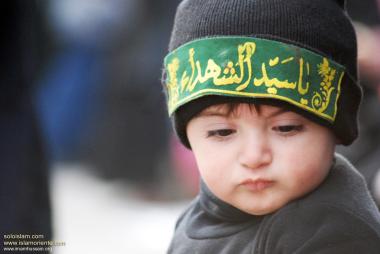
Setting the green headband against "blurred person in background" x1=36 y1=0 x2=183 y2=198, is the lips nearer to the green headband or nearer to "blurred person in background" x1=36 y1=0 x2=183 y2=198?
the green headband

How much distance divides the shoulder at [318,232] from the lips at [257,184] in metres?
0.07

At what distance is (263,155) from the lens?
6.23ft

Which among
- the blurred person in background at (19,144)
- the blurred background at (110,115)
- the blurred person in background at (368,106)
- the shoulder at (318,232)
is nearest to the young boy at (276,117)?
the shoulder at (318,232)

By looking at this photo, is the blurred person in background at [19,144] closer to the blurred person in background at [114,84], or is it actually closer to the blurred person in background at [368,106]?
the blurred person in background at [368,106]

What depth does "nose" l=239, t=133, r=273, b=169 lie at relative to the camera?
6.21 ft

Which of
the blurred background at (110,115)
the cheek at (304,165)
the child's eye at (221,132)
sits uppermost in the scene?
the child's eye at (221,132)

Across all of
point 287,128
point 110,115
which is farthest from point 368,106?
point 110,115

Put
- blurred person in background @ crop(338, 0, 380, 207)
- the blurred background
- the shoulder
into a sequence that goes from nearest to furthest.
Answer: the shoulder → blurred person in background @ crop(338, 0, 380, 207) → the blurred background

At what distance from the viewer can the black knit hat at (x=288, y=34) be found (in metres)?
1.95

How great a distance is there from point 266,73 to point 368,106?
1.76 metres

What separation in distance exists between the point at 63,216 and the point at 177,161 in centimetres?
95

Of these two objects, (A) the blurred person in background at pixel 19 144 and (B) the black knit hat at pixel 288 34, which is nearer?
(B) the black knit hat at pixel 288 34

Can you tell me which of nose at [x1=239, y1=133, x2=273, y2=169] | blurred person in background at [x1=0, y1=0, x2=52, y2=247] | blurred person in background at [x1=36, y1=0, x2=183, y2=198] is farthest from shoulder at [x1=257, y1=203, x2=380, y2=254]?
blurred person in background at [x1=36, y1=0, x2=183, y2=198]

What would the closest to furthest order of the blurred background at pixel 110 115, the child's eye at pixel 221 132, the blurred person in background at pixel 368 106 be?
the child's eye at pixel 221 132 < the blurred person in background at pixel 368 106 < the blurred background at pixel 110 115
